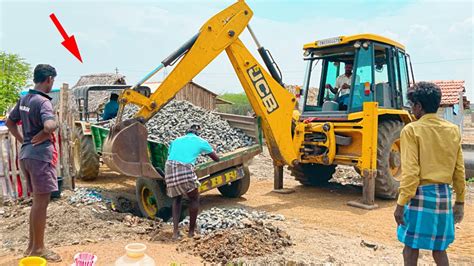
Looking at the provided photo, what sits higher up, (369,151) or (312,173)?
(369,151)

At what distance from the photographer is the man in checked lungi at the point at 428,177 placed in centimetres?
325

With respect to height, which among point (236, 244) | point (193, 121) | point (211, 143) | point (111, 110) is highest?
point (111, 110)

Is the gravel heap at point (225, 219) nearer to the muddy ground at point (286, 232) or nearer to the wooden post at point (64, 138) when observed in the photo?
the muddy ground at point (286, 232)

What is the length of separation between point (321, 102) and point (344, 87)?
0.73m

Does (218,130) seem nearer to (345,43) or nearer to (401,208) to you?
(345,43)

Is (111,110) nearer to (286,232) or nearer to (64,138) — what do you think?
(64,138)

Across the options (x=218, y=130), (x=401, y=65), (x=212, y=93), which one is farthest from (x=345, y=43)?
(x=212, y=93)

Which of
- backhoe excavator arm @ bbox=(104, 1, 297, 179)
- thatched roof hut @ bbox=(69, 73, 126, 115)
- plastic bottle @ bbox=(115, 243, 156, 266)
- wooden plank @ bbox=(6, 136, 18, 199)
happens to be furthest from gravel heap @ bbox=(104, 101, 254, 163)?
thatched roof hut @ bbox=(69, 73, 126, 115)

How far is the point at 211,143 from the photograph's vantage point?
701 centimetres

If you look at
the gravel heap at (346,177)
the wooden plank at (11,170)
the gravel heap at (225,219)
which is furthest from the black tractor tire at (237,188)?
the wooden plank at (11,170)

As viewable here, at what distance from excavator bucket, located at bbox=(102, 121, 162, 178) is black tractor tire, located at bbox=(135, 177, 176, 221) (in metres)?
0.46

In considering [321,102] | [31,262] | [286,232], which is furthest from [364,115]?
[31,262]

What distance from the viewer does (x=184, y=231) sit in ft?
18.0

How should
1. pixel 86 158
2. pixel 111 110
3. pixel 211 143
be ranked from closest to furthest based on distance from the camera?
pixel 211 143
pixel 111 110
pixel 86 158
